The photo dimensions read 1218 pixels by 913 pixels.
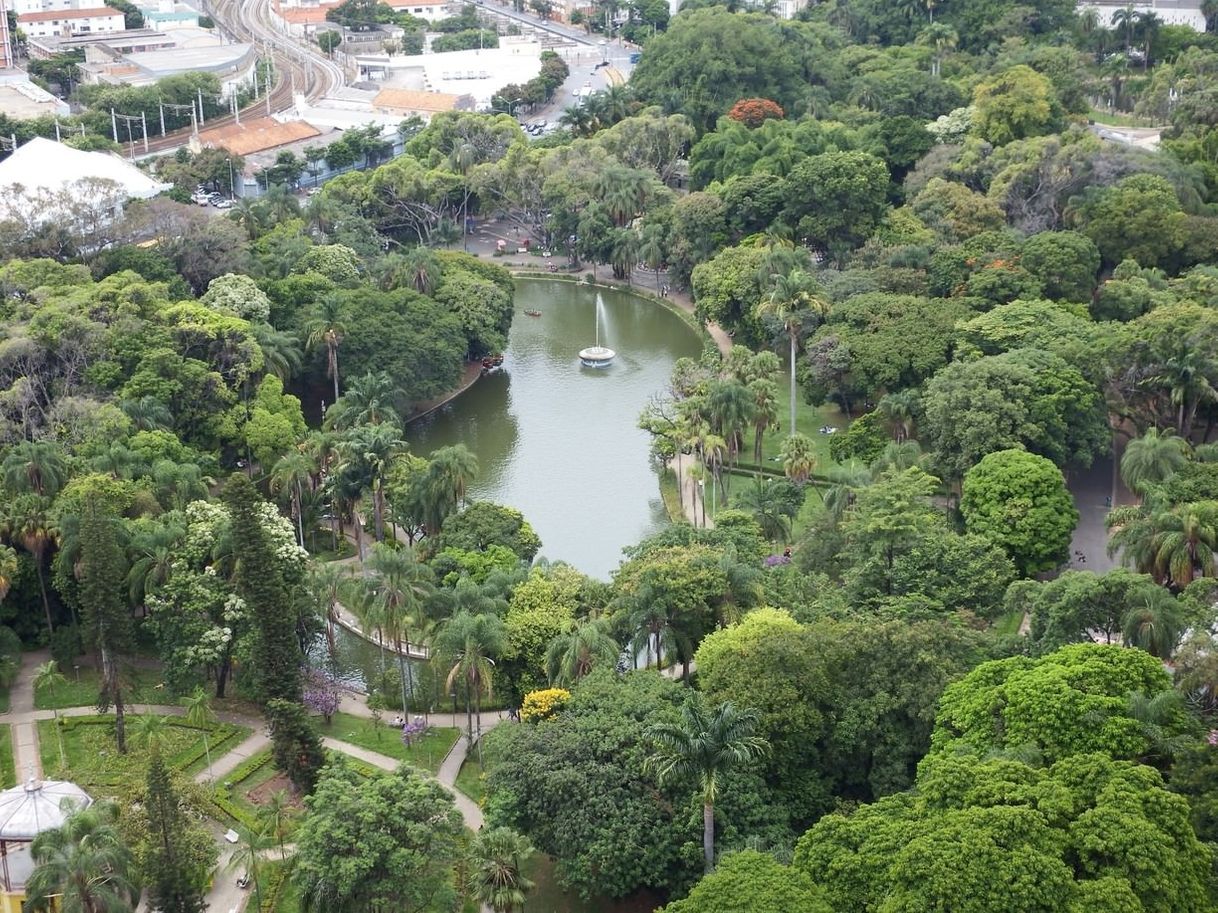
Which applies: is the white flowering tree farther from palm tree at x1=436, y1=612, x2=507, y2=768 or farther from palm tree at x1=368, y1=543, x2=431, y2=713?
palm tree at x1=436, y1=612, x2=507, y2=768

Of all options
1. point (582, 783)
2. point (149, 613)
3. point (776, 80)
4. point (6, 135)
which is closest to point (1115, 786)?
point (582, 783)

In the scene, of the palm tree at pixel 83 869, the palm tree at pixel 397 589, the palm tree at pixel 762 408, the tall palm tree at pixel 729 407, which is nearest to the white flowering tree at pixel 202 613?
the palm tree at pixel 397 589

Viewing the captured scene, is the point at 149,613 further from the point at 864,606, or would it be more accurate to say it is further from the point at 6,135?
Answer: the point at 6,135

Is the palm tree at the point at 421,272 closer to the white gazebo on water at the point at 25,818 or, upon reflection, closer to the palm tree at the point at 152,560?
the palm tree at the point at 152,560

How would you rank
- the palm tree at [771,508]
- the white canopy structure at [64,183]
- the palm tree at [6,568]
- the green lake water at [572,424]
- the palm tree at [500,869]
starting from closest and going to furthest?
the palm tree at [500,869] < the palm tree at [6,568] < the palm tree at [771,508] < the green lake water at [572,424] < the white canopy structure at [64,183]

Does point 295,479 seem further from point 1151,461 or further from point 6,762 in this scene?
point 1151,461

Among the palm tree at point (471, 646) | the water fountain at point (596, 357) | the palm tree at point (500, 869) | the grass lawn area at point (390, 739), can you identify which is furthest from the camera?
the water fountain at point (596, 357)

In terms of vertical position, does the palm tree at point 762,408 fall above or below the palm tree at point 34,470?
below

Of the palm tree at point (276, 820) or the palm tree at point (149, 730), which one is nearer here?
the palm tree at point (276, 820)

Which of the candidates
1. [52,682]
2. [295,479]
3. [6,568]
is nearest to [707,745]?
[52,682]
